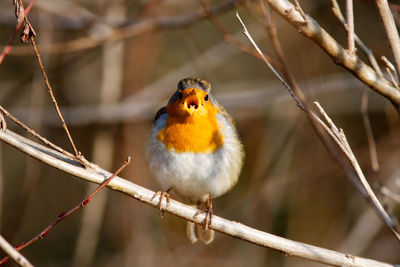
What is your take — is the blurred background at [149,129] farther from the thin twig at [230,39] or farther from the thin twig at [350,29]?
the thin twig at [350,29]

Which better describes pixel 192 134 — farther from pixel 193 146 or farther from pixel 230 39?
pixel 230 39

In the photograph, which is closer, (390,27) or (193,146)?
(390,27)

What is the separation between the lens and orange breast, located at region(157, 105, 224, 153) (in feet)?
11.0

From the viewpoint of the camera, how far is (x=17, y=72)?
629 cm

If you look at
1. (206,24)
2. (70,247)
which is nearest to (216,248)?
(70,247)

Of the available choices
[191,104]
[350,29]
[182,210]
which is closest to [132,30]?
[191,104]

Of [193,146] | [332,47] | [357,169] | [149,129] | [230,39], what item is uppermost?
[149,129]

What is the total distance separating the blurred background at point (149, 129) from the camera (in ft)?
16.6

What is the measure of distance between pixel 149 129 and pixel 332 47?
3.86 meters

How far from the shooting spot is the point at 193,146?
335 cm

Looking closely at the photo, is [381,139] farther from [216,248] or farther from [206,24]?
[206,24]

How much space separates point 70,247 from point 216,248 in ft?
7.26

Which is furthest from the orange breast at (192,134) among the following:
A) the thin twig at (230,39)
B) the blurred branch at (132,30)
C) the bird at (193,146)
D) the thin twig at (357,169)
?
the blurred branch at (132,30)

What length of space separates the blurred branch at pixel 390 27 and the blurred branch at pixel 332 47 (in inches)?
4.7
